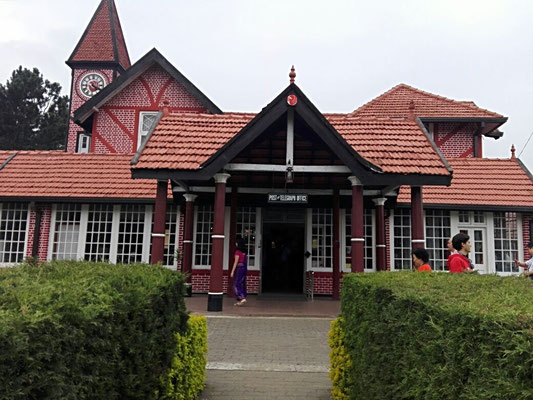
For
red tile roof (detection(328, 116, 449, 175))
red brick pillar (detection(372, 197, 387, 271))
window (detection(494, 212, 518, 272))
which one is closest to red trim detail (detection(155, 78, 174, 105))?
red tile roof (detection(328, 116, 449, 175))

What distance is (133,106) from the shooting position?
17828 mm

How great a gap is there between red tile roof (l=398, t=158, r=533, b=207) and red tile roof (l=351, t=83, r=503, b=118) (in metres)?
3.18

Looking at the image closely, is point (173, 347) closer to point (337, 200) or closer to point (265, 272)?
point (337, 200)

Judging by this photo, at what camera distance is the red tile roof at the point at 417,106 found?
17.8 meters

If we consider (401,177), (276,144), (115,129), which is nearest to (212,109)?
(115,129)

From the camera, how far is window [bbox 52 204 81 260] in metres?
14.5

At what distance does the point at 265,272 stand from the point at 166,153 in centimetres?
777

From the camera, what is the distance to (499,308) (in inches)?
84.5

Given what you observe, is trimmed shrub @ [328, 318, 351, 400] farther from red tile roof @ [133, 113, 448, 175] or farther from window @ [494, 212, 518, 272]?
window @ [494, 212, 518, 272]

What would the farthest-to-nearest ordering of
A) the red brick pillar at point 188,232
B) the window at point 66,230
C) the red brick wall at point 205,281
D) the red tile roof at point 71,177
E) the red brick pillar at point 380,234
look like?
the window at point 66,230 < the red tile roof at point 71,177 < the red brick wall at point 205,281 < the red brick pillar at point 188,232 < the red brick pillar at point 380,234

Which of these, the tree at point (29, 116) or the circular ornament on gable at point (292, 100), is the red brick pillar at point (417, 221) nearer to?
the circular ornament on gable at point (292, 100)

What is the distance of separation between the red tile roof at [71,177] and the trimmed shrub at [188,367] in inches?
368

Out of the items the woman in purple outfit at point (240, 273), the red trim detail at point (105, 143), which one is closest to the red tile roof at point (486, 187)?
the woman in purple outfit at point (240, 273)

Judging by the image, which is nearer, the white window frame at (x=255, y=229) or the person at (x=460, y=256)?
the person at (x=460, y=256)
